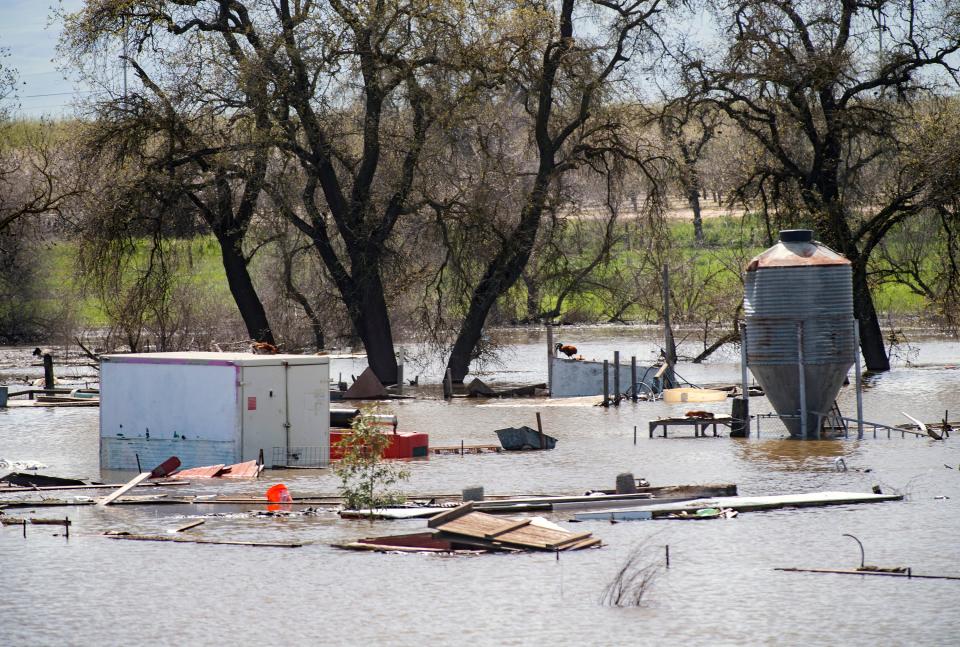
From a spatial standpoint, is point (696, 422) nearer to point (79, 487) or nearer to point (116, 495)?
point (79, 487)

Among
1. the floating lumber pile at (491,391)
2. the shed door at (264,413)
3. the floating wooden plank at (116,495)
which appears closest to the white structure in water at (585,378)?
the floating lumber pile at (491,391)

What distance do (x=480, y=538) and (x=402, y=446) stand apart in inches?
393

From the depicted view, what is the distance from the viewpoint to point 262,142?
4209 centimetres

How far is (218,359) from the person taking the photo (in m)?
24.7

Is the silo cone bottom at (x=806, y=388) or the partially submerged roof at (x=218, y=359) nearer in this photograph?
the partially submerged roof at (x=218, y=359)

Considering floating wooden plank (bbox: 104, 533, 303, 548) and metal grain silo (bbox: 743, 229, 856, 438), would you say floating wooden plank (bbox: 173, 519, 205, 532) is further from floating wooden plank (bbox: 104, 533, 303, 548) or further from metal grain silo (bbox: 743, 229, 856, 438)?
metal grain silo (bbox: 743, 229, 856, 438)

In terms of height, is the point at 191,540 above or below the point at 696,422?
below

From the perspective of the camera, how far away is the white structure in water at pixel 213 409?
24.7 m

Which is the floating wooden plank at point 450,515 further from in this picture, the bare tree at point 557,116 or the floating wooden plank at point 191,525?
the bare tree at point 557,116

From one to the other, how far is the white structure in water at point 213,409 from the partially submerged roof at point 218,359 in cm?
2

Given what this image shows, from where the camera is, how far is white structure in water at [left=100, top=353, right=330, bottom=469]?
80.9 feet

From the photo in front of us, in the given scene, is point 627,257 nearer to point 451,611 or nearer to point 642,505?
point 642,505

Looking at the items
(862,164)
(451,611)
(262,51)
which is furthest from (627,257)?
(451,611)

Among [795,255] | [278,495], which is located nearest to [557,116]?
[795,255]
